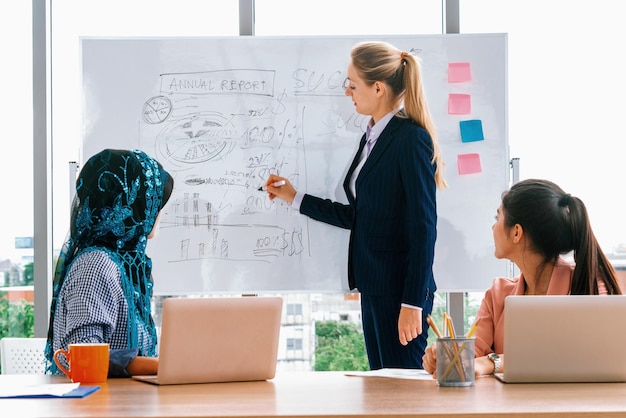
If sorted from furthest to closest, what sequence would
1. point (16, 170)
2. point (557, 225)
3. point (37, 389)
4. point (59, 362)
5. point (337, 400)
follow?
point (16, 170), point (557, 225), point (59, 362), point (37, 389), point (337, 400)

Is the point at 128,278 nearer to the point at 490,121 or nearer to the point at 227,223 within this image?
the point at 227,223

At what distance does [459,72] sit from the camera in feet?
11.5

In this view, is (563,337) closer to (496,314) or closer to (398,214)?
(496,314)

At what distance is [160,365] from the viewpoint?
170 cm

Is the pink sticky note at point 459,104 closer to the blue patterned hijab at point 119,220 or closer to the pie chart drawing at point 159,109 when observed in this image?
the pie chart drawing at point 159,109

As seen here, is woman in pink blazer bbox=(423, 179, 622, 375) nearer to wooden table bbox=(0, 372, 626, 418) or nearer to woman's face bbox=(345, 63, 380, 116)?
wooden table bbox=(0, 372, 626, 418)

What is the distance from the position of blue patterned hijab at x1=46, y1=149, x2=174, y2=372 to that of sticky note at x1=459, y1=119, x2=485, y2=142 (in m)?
1.62

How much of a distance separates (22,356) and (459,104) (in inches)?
78.8

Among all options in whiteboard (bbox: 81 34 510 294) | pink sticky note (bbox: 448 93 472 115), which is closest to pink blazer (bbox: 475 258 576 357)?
whiteboard (bbox: 81 34 510 294)

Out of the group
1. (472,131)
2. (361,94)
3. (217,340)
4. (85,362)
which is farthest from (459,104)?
(85,362)

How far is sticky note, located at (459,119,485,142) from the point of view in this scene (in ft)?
11.4

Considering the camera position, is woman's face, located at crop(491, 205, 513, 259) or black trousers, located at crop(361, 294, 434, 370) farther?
black trousers, located at crop(361, 294, 434, 370)

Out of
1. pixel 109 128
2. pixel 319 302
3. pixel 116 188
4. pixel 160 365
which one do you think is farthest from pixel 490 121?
pixel 160 365

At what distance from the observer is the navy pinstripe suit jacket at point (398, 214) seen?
299 centimetres
